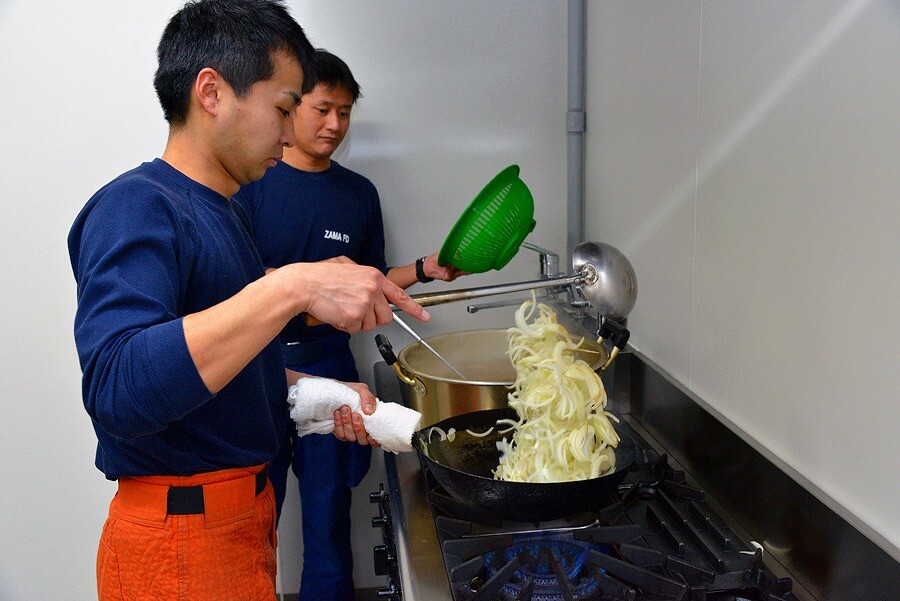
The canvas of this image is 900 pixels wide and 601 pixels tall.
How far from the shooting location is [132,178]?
1092 mm

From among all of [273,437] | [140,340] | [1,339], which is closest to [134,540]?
[273,437]

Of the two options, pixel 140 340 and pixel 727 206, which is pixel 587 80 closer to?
pixel 727 206

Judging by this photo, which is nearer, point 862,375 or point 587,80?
point 862,375

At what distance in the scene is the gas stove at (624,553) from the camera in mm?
987

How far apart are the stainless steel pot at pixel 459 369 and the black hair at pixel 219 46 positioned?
578mm

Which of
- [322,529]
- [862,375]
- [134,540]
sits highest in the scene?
[862,375]

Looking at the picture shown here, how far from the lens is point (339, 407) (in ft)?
4.56

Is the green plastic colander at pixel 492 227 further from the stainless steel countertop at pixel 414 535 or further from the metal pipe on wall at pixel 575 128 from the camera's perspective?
the metal pipe on wall at pixel 575 128

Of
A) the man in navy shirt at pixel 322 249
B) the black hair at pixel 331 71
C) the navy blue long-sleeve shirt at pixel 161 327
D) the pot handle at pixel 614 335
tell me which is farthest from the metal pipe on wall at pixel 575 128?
the navy blue long-sleeve shirt at pixel 161 327

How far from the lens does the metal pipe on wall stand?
2.16 m

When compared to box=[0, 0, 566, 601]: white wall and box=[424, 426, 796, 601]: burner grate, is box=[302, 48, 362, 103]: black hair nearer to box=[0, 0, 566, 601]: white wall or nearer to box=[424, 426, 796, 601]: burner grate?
box=[0, 0, 566, 601]: white wall

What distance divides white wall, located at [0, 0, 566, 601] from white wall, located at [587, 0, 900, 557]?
0.52 meters

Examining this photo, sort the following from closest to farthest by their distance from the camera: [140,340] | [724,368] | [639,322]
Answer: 1. [140,340]
2. [724,368]
3. [639,322]

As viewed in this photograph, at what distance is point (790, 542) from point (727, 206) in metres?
0.57
